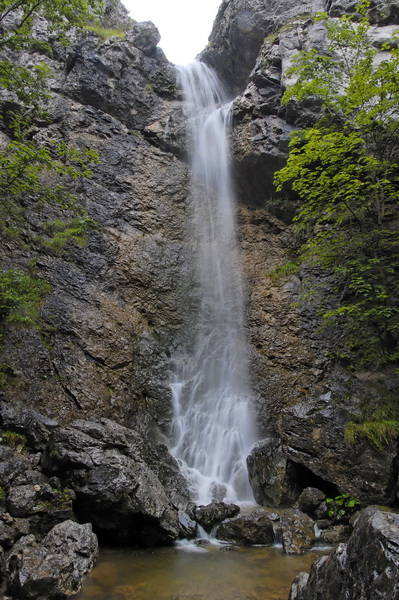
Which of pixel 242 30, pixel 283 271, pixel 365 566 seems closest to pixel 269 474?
pixel 365 566

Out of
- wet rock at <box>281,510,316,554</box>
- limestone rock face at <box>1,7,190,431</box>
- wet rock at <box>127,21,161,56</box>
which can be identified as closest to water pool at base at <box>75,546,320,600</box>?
wet rock at <box>281,510,316,554</box>

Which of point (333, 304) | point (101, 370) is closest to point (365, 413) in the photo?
point (333, 304)

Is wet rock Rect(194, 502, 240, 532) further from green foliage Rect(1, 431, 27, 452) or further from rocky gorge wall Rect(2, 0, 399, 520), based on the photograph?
green foliage Rect(1, 431, 27, 452)

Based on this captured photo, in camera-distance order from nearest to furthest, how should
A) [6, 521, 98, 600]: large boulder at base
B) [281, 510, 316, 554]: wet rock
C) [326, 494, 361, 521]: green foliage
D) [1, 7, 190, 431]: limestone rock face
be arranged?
[6, 521, 98, 600]: large boulder at base < [281, 510, 316, 554]: wet rock < [326, 494, 361, 521]: green foliage < [1, 7, 190, 431]: limestone rock face

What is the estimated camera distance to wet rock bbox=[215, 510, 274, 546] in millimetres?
5617

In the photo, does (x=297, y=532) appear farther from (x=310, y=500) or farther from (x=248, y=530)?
(x=310, y=500)

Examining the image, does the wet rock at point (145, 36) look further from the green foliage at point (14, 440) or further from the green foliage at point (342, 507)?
the green foliage at point (342, 507)

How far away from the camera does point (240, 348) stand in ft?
34.5

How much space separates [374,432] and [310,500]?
1675 mm

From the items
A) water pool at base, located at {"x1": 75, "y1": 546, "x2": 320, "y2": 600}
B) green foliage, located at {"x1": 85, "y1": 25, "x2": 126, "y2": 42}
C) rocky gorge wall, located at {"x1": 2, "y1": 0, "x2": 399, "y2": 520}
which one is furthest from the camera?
green foliage, located at {"x1": 85, "y1": 25, "x2": 126, "y2": 42}

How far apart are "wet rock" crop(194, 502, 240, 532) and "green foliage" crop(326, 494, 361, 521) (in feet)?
5.27

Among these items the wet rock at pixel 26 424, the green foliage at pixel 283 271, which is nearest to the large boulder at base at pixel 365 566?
the wet rock at pixel 26 424

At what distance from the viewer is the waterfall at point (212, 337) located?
7918 mm

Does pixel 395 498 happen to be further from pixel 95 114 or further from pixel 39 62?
pixel 39 62
